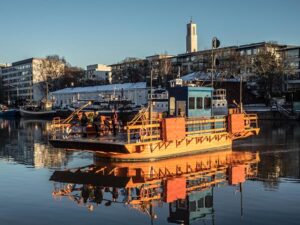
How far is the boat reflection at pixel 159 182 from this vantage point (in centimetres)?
1435

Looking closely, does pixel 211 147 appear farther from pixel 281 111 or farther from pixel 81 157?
pixel 281 111

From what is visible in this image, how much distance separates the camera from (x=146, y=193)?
16.0m

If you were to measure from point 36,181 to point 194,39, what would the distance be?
184 metres

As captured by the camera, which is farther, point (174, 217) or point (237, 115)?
point (237, 115)

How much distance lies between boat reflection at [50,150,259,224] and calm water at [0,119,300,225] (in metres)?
0.03

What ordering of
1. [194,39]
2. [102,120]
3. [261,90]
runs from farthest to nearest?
1. [194,39]
2. [261,90]
3. [102,120]

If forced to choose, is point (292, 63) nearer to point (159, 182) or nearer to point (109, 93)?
point (109, 93)

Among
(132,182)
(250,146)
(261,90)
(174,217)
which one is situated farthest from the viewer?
(261,90)

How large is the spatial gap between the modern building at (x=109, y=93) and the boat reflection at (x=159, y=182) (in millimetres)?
67342

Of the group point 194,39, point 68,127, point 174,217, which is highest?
point 194,39

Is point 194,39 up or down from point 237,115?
up

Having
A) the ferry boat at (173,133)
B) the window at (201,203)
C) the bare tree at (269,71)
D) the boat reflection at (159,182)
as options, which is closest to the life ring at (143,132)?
the ferry boat at (173,133)

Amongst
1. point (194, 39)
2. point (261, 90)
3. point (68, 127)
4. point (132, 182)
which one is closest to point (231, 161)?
point (132, 182)

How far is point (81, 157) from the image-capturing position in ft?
88.0
